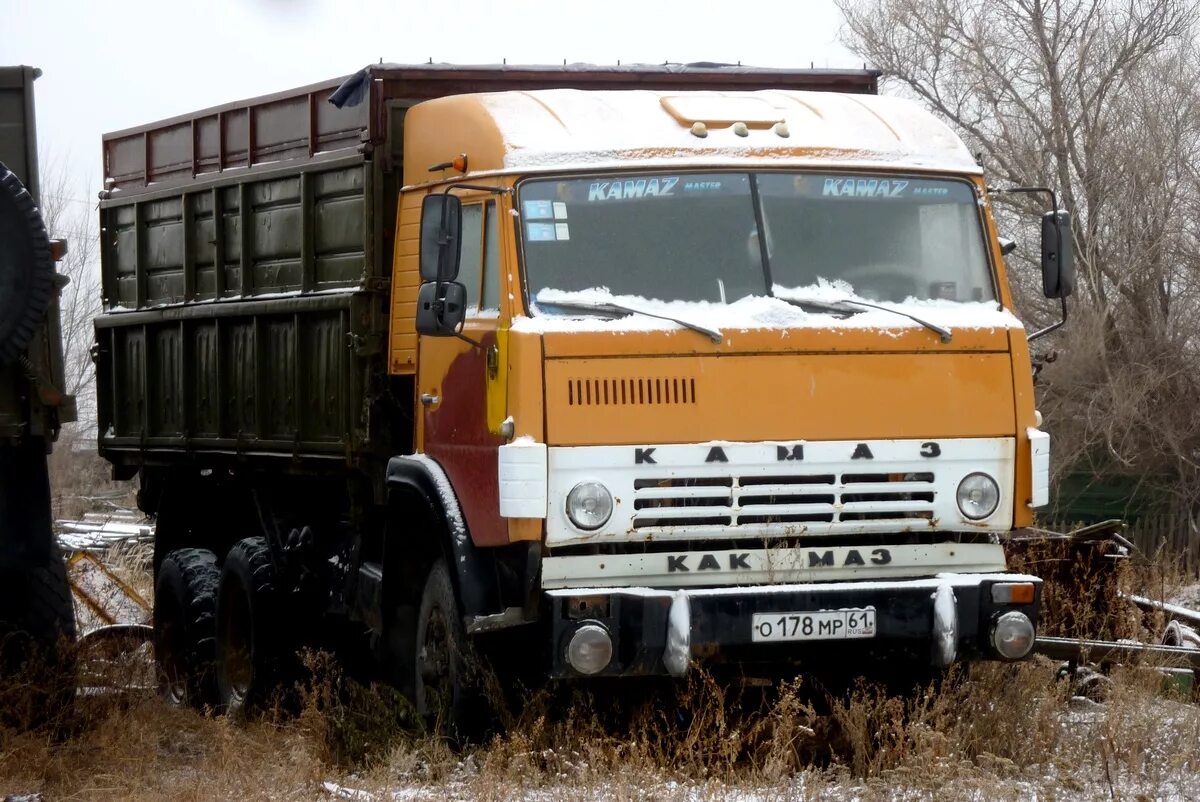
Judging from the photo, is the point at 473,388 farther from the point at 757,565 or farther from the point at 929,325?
the point at 929,325

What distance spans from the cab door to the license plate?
1.02 metres

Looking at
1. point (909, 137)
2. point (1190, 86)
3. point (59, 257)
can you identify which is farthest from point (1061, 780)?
point (1190, 86)

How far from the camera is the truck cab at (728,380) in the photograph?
22.2 feet

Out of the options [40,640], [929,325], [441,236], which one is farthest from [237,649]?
[929,325]

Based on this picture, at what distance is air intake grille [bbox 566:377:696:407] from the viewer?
6789 mm

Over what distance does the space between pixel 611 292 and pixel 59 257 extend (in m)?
2.58

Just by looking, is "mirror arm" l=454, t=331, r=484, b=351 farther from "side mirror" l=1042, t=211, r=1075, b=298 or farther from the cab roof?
"side mirror" l=1042, t=211, r=1075, b=298

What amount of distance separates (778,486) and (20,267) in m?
3.37

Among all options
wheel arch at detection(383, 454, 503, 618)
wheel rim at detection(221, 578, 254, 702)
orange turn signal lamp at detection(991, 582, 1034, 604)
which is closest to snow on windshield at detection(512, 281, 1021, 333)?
wheel arch at detection(383, 454, 503, 618)

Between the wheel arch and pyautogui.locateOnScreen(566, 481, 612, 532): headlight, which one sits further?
the wheel arch

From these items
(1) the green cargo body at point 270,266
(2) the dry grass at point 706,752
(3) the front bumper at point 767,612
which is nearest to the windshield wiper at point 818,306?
(3) the front bumper at point 767,612

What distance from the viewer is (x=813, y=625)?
681cm

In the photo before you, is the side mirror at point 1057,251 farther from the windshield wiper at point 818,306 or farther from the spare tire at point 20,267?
the spare tire at point 20,267

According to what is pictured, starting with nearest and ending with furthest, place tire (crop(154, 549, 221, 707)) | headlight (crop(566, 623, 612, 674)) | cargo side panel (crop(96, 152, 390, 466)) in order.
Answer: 1. headlight (crop(566, 623, 612, 674))
2. cargo side panel (crop(96, 152, 390, 466))
3. tire (crop(154, 549, 221, 707))
